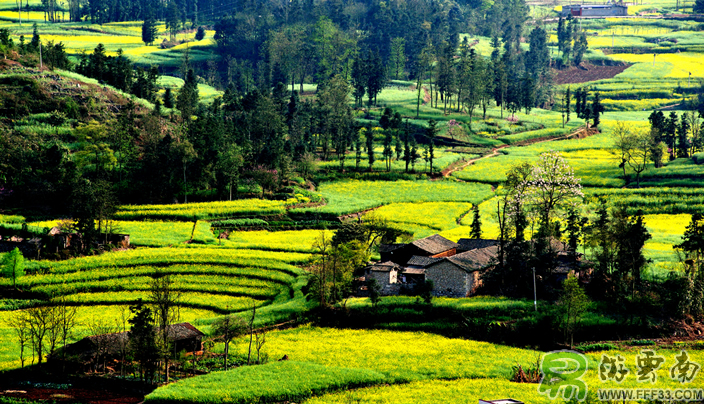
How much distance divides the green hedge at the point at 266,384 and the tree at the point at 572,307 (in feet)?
56.9

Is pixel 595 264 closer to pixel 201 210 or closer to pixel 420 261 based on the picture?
pixel 420 261

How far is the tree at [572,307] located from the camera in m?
59.3

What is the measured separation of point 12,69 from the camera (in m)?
124

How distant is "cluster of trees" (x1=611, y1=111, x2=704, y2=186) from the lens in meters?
126

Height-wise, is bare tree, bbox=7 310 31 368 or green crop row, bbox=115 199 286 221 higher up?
green crop row, bbox=115 199 286 221

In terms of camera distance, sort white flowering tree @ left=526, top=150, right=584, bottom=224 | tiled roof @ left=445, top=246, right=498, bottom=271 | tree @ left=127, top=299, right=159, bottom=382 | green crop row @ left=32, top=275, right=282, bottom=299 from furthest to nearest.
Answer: white flowering tree @ left=526, top=150, right=584, bottom=224, green crop row @ left=32, top=275, right=282, bottom=299, tiled roof @ left=445, top=246, right=498, bottom=271, tree @ left=127, top=299, right=159, bottom=382

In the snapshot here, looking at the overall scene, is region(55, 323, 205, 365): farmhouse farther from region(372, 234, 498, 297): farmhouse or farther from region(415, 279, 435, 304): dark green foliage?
region(372, 234, 498, 297): farmhouse

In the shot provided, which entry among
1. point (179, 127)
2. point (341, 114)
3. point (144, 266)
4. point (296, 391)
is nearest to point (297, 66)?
point (341, 114)

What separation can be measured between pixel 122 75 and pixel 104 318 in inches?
3161

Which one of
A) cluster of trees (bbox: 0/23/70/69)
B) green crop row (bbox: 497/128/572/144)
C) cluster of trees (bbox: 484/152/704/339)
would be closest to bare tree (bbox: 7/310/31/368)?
cluster of trees (bbox: 484/152/704/339)

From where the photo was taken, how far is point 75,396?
161 ft

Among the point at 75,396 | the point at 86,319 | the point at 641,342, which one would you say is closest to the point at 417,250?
the point at 641,342

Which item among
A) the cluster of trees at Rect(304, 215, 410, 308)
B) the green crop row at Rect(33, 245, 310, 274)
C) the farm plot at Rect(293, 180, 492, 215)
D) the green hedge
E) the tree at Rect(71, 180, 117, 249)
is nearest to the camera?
the green hedge

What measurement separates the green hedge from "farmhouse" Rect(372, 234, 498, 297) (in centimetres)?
1921
